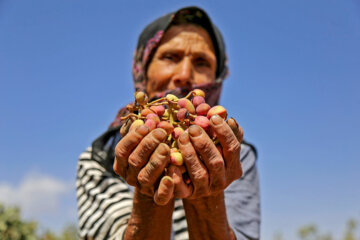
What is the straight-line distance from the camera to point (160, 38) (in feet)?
10.0

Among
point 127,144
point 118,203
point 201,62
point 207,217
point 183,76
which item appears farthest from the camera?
point 201,62

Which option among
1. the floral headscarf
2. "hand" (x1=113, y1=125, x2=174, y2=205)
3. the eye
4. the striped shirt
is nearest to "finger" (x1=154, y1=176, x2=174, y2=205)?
"hand" (x1=113, y1=125, x2=174, y2=205)

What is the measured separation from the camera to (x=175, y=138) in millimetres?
1537

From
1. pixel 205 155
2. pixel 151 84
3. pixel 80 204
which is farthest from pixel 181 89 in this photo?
pixel 205 155

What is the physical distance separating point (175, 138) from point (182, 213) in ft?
3.70

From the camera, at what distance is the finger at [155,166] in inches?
55.2

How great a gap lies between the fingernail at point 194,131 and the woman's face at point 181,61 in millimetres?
1331

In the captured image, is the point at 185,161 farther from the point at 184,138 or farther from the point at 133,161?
the point at 133,161

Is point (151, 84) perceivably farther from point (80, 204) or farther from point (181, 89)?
point (80, 204)

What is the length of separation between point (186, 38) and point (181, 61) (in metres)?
0.20

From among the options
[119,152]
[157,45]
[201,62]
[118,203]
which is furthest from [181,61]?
[119,152]

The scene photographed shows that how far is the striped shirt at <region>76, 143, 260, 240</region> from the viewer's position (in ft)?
7.79

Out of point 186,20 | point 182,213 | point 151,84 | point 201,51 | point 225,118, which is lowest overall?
point 182,213

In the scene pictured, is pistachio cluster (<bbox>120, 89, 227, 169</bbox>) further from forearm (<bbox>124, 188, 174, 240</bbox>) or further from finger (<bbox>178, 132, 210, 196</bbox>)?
forearm (<bbox>124, 188, 174, 240</bbox>)
